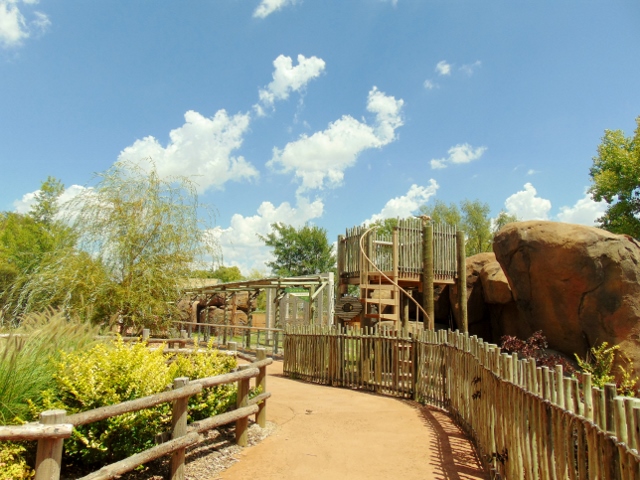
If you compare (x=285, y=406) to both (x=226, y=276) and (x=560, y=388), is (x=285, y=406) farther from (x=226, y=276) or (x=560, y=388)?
(x=226, y=276)

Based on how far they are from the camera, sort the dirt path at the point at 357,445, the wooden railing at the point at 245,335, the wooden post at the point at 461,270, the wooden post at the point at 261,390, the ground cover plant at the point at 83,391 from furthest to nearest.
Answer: the wooden railing at the point at 245,335 → the wooden post at the point at 461,270 → the wooden post at the point at 261,390 → the dirt path at the point at 357,445 → the ground cover plant at the point at 83,391

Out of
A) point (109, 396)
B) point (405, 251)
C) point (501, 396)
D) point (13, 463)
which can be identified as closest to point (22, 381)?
point (109, 396)

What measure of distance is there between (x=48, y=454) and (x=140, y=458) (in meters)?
0.96

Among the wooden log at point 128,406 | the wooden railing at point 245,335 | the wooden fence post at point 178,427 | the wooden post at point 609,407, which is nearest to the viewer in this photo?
the wooden post at point 609,407

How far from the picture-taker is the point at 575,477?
3.17 meters

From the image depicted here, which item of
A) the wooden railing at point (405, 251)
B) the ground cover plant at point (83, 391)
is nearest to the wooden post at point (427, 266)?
the wooden railing at point (405, 251)

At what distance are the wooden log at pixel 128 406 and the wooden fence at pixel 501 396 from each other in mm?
2900

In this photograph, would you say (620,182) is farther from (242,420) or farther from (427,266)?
(242,420)

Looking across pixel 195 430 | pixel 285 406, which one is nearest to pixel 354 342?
pixel 285 406

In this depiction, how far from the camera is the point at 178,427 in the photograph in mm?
4566

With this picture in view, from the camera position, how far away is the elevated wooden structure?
13.6 m

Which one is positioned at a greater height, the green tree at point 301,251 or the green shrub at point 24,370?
the green tree at point 301,251

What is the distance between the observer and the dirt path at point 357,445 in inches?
206

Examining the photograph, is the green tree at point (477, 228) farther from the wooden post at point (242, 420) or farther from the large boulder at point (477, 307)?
the wooden post at point (242, 420)
